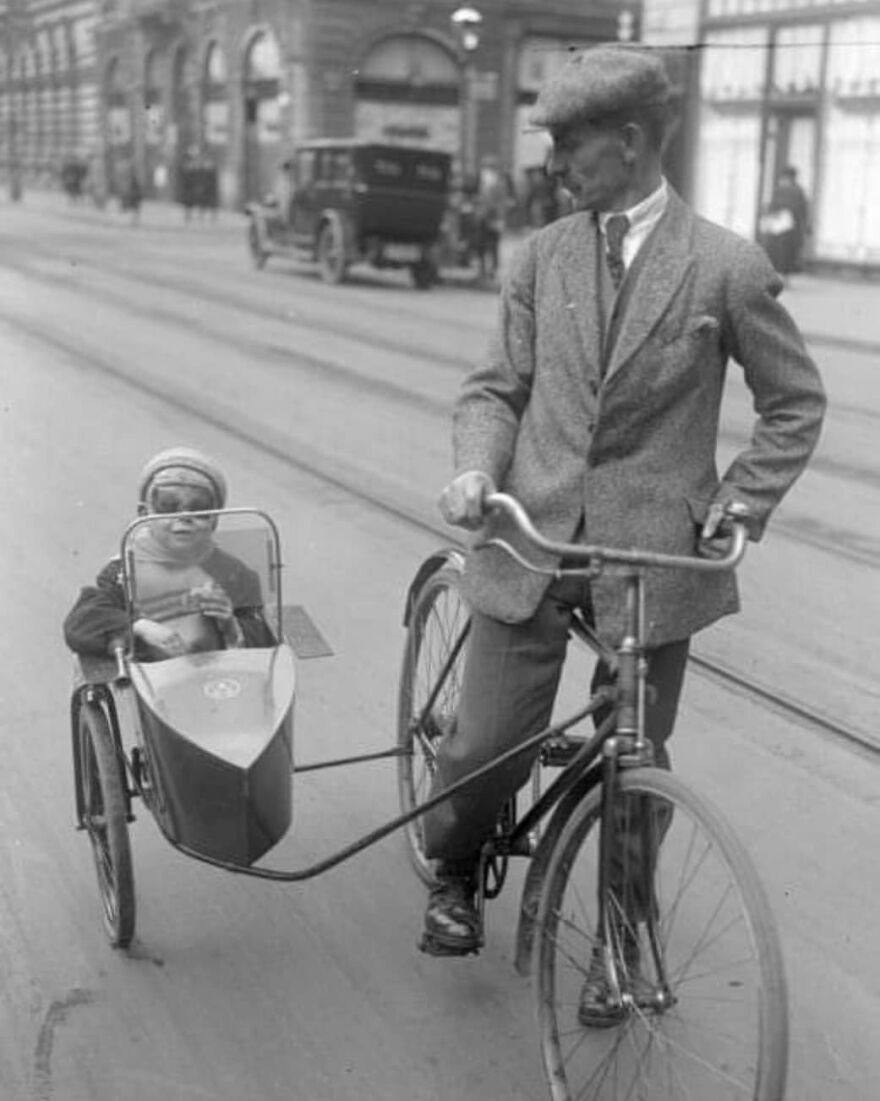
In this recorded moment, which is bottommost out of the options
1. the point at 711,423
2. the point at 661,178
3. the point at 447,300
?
the point at 447,300

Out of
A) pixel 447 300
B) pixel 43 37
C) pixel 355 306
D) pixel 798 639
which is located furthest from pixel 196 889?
pixel 43 37

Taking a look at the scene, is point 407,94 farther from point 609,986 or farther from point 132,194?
point 609,986

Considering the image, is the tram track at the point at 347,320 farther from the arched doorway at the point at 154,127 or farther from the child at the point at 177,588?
the arched doorway at the point at 154,127

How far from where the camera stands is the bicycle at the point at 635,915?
2385 mm

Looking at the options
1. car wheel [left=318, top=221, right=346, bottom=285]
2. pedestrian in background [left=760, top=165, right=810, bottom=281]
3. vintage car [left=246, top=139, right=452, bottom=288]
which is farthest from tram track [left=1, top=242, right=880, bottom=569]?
pedestrian in background [left=760, top=165, right=810, bottom=281]

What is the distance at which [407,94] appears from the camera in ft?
123

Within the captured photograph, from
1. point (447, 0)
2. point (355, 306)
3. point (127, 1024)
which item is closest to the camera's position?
point (127, 1024)

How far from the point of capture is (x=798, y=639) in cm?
559

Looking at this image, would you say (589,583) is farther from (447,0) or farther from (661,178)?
(447,0)

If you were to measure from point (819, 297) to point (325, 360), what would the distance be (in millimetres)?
9991

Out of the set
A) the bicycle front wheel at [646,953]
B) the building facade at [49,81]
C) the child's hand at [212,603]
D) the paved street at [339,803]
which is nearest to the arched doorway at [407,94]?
the building facade at [49,81]

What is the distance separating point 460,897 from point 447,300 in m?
17.4

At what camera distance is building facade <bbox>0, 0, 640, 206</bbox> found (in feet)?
120

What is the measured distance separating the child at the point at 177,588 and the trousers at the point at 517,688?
2.34ft
